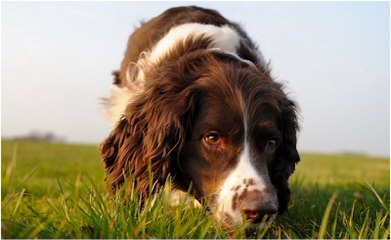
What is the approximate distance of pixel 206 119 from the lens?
4.32m

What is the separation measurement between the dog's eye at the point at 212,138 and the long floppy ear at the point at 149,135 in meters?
0.27

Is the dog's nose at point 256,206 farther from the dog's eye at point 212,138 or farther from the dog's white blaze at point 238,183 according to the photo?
the dog's eye at point 212,138

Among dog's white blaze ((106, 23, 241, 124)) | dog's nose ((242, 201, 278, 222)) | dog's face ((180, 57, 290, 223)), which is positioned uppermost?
dog's white blaze ((106, 23, 241, 124))

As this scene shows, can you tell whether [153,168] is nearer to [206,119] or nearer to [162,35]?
[206,119]

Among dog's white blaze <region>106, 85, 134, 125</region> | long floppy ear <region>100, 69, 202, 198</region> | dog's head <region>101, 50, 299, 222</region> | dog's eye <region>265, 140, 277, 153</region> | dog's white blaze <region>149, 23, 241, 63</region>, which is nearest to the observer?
dog's head <region>101, 50, 299, 222</region>

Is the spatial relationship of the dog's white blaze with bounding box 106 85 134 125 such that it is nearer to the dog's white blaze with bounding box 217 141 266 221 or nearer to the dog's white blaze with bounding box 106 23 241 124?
the dog's white blaze with bounding box 106 23 241 124

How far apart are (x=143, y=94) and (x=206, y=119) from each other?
2.84 ft

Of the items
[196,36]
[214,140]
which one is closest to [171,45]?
[196,36]

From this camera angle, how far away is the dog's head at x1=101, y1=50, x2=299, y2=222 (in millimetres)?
3824

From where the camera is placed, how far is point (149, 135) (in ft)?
15.1

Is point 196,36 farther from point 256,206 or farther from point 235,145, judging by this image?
point 256,206

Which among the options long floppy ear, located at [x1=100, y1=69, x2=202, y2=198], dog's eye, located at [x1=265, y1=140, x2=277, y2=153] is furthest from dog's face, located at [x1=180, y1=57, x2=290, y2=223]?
long floppy ear, located at [x1=100, y1=69, x2=202, y2=198]

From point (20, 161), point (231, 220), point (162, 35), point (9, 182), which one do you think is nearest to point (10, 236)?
Result: point (9, 182)

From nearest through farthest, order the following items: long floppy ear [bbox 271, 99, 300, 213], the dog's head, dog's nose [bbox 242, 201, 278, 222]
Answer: dog's nose [bbox 242, 201, 278, 222]
the dog's head
long floppy ear [bbox 271, 99, 300, 213]
